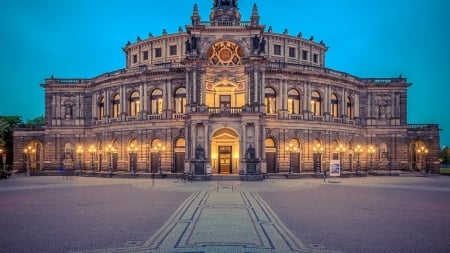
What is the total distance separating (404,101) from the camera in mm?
60906

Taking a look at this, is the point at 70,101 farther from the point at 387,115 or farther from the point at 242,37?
the point at 387,115

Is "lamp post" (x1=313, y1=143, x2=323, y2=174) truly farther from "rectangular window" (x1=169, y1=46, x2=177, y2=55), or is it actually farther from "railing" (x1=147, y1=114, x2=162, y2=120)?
"rectangular window" (x1=169, y1=46, x2=177, y2=55)

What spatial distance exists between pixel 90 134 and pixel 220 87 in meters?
25.1

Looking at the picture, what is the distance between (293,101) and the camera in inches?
2109

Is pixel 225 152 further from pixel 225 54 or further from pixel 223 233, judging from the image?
pixel 223 233

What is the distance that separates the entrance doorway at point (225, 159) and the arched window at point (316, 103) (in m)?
14.7

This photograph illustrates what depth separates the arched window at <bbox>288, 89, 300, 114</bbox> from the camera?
5338 centimetres

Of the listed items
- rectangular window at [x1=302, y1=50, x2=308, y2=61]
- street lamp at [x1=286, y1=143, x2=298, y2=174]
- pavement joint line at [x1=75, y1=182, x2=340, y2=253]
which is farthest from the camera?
rectangular window at [x1=302, y1=50, x2=308, y2=61]

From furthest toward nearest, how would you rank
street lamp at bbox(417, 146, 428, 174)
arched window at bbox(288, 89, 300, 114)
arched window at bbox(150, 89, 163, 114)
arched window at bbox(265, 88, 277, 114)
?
1. street lamp at bbox(417, 146, 428, 174)
2. arched window at bbox(150, 89, 163, 114)
3. arched window at bbox(288, 89, 300, 114)
4. arched window at bbox(265, 88, 277, 114)

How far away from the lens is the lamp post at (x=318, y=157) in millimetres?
53188

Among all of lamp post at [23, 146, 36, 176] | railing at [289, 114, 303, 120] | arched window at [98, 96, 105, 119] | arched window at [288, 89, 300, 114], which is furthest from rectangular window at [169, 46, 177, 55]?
lamp post at [23, 146, 36, 176]

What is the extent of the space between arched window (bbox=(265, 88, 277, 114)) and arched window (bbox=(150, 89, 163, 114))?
16242 mm

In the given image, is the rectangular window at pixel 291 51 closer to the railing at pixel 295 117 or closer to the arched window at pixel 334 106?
the arched window at pixel 334 106

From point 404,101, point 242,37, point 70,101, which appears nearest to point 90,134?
point 70,101
